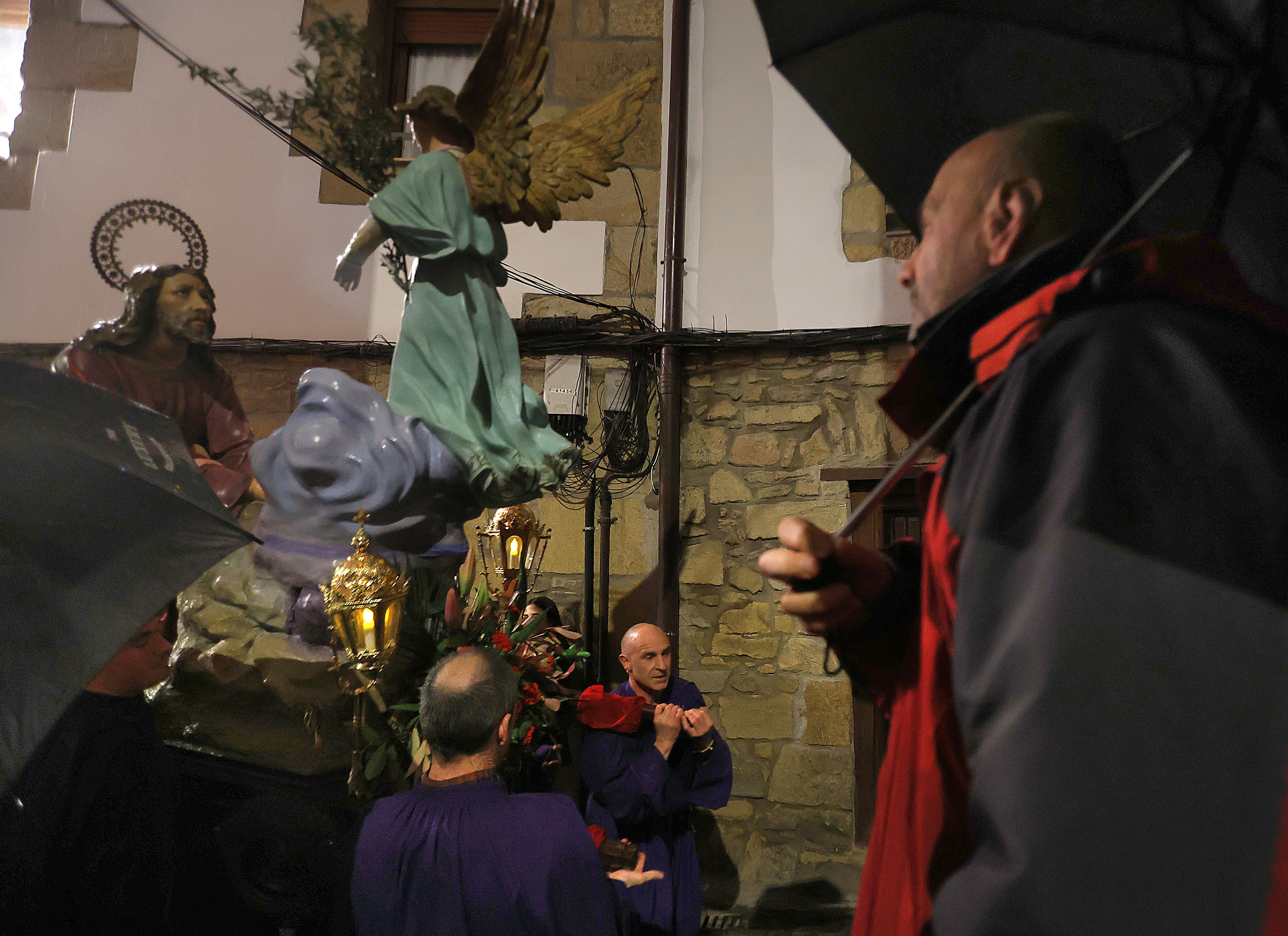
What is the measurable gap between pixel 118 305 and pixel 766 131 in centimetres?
366

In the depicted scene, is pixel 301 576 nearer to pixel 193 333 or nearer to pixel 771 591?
pixel 193 333

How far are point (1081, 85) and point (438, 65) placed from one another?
522 cm

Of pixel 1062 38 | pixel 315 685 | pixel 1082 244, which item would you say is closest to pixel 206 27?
pixel 315 685

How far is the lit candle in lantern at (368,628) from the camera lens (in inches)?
99.2

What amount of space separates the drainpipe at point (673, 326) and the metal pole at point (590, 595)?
1.20ft

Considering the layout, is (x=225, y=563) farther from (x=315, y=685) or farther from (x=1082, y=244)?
(x=1082, y=244)

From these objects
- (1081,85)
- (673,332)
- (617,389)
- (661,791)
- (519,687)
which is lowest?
(661,791)

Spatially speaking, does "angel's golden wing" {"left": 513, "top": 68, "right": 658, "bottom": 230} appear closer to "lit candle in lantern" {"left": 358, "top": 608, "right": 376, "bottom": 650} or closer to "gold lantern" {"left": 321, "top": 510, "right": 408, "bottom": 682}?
"gold lantern" {"left": 321, "top": 510, "right": 408, "bottom": 682}

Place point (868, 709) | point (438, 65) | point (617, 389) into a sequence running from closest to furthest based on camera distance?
point (868, 709), point (617, 389), point (438, 65)

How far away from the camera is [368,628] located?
8.29 feet

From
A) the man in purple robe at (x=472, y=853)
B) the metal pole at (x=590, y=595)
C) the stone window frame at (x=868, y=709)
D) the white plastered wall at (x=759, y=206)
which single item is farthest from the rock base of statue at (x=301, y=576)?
the white plastered wall at (x=759, y=206)

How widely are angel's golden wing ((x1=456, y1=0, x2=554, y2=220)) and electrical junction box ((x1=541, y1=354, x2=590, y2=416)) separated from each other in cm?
200

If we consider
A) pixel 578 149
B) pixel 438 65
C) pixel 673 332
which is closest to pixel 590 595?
pixel 673 332

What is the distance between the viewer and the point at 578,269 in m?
5.36
